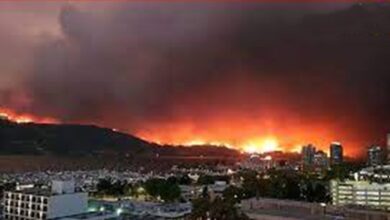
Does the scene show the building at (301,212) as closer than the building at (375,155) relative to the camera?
Yes

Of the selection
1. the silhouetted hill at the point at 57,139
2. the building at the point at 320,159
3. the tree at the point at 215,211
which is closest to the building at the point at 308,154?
the building at the point at 320,159

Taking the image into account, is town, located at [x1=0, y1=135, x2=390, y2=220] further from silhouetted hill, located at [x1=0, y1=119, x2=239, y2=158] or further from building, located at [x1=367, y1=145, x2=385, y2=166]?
silhouetted hill, located at [x1=0, y1=119, x2=239, y2=158]

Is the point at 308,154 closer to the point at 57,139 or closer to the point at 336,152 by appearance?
the point at 336,152

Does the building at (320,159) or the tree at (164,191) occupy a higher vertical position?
the building at (320,159)

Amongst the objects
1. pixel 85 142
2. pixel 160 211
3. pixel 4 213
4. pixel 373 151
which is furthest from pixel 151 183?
pixel 85 142

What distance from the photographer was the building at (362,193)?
41.7m

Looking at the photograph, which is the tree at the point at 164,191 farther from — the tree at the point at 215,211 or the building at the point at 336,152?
the building at the point at 336,152

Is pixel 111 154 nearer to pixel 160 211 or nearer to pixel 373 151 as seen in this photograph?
pixel 373 151

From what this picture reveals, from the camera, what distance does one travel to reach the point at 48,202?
24.7 meters

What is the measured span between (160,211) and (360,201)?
63.7 ft

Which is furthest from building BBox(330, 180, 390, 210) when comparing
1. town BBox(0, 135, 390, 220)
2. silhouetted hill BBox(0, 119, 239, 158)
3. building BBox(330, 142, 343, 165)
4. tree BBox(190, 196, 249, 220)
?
silhouetted hill BBox(0, 119, 239, 158)

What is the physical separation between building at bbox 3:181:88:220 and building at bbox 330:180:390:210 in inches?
888

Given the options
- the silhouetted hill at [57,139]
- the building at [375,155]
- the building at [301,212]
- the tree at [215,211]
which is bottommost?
the building at [301,212]

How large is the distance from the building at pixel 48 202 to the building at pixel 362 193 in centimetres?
2256
